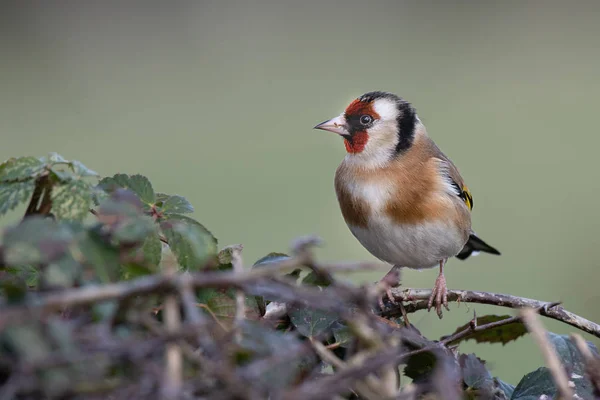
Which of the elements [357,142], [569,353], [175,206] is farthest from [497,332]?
[357,142]

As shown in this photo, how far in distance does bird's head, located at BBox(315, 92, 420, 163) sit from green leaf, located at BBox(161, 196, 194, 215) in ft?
5.37

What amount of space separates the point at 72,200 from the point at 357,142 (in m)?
1.90

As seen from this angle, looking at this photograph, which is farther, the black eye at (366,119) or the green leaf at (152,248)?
the black eye at (366,119)

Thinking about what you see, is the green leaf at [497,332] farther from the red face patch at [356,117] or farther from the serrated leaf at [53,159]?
the red face patch at [356,117]

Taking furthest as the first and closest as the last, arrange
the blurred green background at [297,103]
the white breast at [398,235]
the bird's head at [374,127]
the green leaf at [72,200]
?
1. the blurred green background at [297,103]
2. the bird's head at [374,127]
3. the white breast at [398,235]
4. the green leaf at [72,200]

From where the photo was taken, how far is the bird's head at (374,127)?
110 inches

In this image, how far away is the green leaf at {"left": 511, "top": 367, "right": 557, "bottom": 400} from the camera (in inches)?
46.1

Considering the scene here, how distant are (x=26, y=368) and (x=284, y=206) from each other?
5.21m

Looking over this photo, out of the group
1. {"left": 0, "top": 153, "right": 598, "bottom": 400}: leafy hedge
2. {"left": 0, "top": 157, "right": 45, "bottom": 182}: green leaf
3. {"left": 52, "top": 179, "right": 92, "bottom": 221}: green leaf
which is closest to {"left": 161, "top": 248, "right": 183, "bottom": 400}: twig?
{"left": 0, "top": 153, "right": 598, "bottom": 400}: leafy hedge

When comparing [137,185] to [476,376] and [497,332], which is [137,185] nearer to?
[476,376]

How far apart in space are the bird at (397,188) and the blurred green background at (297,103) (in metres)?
1.00

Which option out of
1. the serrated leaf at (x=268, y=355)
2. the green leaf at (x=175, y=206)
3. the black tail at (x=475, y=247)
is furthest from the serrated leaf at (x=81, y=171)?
the black tail at (x=475, y=247)

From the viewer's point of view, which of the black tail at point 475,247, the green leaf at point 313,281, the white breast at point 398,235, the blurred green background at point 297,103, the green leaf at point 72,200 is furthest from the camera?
the blurred green background at point 297,103

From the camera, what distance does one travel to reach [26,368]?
629 mm
